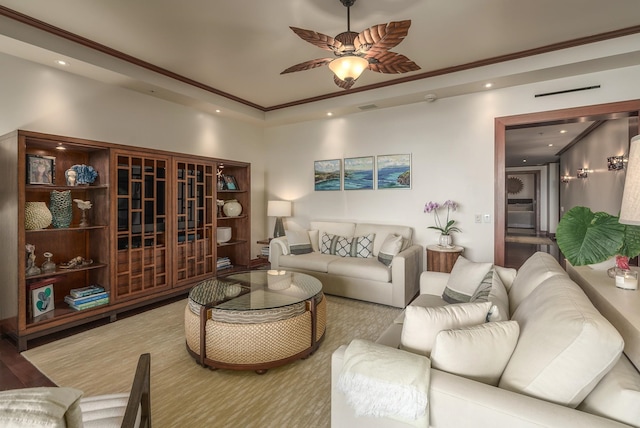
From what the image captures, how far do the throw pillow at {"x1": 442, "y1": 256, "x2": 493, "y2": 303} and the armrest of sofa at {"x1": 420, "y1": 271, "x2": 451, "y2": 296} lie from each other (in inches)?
9.3

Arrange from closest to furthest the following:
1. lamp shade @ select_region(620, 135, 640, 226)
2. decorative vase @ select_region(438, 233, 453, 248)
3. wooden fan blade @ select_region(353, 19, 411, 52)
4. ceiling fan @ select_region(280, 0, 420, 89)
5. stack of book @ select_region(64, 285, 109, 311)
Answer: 1. lamp shade @ select_region(620, 135, 640, 226)
2. wooden fan blade @ select_region(353, 19, 411, 52)
3. ceiling fan @ select_region(280, 0, 420, 89)
4. stack of book @ select_region(64, 285, 109, 311)
5. decorative vase @ select_region(438, 233, 453, 248)

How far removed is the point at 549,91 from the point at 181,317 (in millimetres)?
5029

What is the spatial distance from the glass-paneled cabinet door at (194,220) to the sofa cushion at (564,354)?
391 centimetres

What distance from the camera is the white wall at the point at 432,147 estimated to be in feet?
12.0

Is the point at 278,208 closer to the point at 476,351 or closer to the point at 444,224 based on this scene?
the point at 444,224

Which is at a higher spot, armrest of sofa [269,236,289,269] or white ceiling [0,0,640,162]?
white ceiling [0,0,640,162]

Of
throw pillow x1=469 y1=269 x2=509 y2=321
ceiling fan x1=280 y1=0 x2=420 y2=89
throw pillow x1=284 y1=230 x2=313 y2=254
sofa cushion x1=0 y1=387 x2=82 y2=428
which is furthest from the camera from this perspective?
throw pillow x1=284 y1=230 x2=313 y2=254

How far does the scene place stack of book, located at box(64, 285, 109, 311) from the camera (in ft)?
10.2

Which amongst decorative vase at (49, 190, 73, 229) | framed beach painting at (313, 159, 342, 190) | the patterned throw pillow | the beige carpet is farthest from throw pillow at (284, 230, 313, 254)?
decorative vase at (49, 190, 73, 229)

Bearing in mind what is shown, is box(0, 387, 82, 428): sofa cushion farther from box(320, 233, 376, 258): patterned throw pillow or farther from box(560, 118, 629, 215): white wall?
box(560, 118, 629, 215): white wall

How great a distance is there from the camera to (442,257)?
3.91 m

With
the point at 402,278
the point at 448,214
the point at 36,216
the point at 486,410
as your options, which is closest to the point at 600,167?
the point at 448,214

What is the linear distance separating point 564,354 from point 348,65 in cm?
227

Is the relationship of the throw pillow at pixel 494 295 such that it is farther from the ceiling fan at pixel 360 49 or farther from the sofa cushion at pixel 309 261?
the sofa cushion at pixel 309 261
